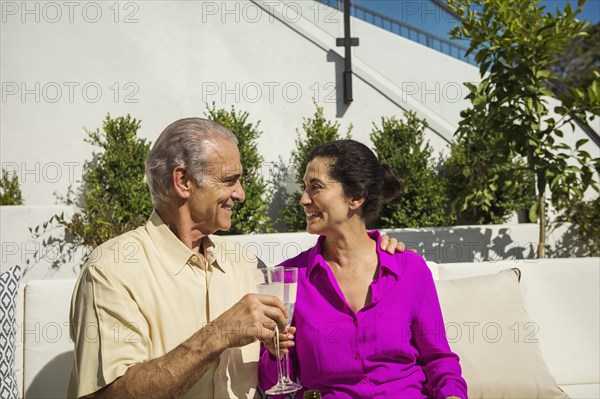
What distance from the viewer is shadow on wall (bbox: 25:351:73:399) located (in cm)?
255

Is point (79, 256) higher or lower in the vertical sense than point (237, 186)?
lower

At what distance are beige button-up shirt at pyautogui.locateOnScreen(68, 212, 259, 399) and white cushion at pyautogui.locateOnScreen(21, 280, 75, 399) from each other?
779 mm

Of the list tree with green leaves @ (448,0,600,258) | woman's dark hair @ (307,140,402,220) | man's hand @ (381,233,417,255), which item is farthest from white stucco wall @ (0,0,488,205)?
man's hand @ (381,233,417,255)

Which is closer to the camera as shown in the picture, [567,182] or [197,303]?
A: [197,303]

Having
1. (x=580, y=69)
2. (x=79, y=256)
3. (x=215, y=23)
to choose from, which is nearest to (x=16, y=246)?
(x=79, y=256)

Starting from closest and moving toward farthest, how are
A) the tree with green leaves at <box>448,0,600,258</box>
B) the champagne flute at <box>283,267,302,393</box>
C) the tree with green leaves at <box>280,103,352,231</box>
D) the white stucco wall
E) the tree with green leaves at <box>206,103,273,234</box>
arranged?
the champagne flute at <box>283,267,302,393</box> → the tree with green leaves at <box>448,0,600,258</box> → the tree with green leaves at <box>206,103,273,234</box> → the tree with green leaves at <box>280,103,352,231</box> → the white stucco wall

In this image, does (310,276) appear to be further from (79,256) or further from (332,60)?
(332,60)

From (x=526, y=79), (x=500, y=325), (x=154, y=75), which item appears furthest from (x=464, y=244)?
(x=154, y=75)

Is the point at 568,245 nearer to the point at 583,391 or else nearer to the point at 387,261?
the point at 583,391

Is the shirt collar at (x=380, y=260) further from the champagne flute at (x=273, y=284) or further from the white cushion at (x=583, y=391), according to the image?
the white cushion at (x=583, y=391)

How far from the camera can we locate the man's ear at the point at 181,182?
2.06 metres

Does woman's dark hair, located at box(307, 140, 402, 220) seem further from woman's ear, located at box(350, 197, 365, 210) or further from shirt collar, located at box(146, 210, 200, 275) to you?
shirt collar, located at box(146, 210, 200, 275)

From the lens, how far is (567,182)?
14.1ft

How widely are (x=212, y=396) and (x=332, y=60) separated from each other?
545 centimetres
